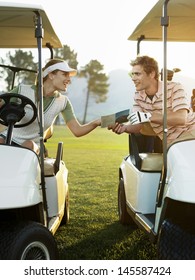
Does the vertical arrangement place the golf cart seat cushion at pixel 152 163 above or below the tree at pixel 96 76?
below

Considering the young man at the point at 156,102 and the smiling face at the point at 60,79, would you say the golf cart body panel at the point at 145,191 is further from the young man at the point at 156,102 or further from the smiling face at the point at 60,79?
the smiling face at the point at 60,79

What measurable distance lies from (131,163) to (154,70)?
2.64ft

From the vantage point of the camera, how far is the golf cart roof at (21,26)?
3363 millimetres

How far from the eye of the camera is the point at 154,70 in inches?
172

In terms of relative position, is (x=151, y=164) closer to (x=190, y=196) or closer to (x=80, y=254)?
(x=80, y=254)

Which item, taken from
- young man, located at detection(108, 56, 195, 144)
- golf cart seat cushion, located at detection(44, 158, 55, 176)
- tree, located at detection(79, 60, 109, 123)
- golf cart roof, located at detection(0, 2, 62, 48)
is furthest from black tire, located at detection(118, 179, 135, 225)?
tree, located at detection(79, 60, 109, 123)

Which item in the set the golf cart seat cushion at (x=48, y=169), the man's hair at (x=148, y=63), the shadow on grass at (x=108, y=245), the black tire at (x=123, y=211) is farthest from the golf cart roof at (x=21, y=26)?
the shadow on grass at (x=108, y=245)

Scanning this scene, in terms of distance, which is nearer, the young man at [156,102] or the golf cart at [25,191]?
the golf cart at [25,191]

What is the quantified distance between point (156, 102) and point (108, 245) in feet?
4.08

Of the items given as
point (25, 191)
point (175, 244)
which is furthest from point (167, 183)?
point (25, 191)

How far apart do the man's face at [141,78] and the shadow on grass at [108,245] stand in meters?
1.30

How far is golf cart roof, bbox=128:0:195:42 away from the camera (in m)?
3.61

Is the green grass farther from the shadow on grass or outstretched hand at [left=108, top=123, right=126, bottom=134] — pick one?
outstretched hand at [left=108, top=123, right=126, bottom=134]
